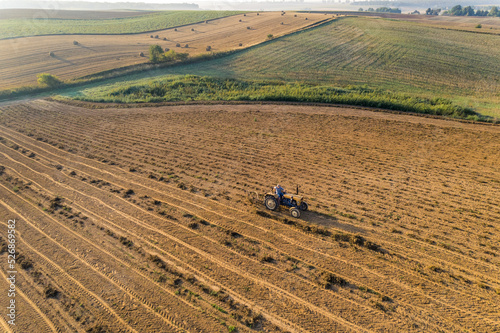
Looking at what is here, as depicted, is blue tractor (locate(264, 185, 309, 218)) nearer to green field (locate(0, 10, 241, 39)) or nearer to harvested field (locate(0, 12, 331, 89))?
harvested field (locate(0, 12, 331, 89))

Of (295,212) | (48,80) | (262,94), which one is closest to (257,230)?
(295,212)

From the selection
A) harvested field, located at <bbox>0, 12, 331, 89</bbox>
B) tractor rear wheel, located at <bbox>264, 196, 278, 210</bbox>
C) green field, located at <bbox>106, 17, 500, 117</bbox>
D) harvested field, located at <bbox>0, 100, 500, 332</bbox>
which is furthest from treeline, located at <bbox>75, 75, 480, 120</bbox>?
tractor rear wheel, located at <bbox>264, 196, 278, 210</bbox>

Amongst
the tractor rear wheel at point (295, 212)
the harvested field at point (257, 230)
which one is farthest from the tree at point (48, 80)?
the tractor rear wheel at point (295, 212)

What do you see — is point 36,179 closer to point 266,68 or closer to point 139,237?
point 139,237

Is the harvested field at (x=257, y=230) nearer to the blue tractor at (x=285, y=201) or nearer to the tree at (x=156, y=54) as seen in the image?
the blue tractor at (x=285, y=201)

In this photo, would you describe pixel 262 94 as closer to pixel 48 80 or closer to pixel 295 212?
pixel 295 212

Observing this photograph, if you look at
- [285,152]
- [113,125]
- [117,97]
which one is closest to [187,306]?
[285,152]
